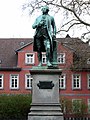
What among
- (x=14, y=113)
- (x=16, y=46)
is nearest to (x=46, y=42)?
(x=14, y=113)

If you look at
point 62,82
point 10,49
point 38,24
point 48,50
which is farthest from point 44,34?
point 10,49

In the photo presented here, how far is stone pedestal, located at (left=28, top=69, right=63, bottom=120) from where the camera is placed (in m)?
13.7

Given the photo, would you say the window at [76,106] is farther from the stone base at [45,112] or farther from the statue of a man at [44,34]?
the stone base at [45,112]

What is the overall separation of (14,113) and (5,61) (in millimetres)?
11747

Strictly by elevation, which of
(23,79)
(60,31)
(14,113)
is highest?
(60,31)

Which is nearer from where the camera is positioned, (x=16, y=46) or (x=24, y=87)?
(x=24, y=87)

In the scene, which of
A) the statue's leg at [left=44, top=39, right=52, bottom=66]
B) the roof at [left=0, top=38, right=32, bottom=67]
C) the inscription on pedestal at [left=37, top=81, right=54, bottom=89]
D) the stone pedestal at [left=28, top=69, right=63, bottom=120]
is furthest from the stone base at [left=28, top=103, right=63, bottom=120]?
the roof at [left=0, top=38, right=32, bottom=67]

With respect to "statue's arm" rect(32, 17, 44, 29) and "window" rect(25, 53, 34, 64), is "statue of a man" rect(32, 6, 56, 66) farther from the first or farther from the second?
"window" rect(25, 53, 34, 64)

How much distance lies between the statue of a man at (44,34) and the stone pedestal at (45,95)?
58 centimetres

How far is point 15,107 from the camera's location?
38594 mm

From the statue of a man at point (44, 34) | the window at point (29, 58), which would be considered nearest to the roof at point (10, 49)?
the window at point (29, 58)

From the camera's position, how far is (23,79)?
47594mm

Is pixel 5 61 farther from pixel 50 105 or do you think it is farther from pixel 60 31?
pixel 50 105

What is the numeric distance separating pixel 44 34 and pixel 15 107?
24.8 m
